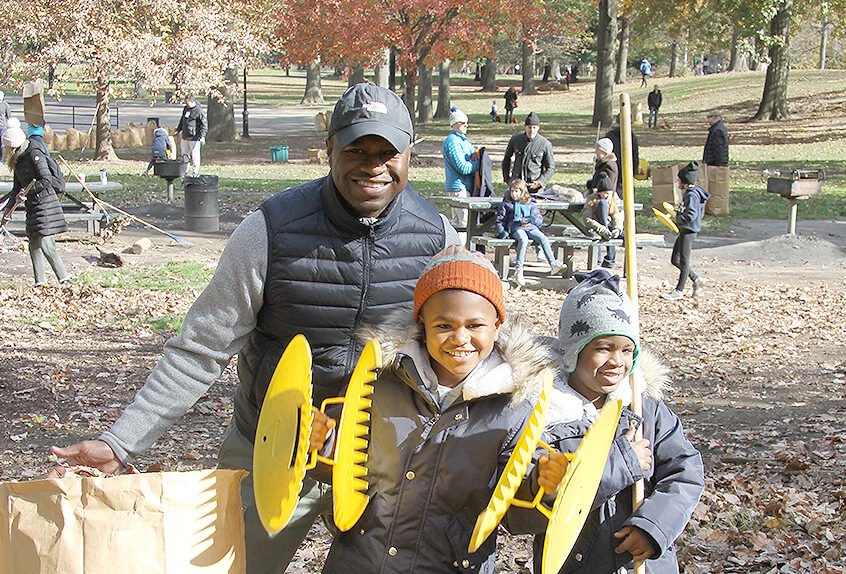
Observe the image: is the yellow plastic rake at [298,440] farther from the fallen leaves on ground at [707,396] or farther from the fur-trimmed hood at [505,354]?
the fallen leaves on ground at [707,396]

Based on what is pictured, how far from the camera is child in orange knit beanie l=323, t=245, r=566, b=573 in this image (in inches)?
102

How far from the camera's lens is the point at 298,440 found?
8.09ft

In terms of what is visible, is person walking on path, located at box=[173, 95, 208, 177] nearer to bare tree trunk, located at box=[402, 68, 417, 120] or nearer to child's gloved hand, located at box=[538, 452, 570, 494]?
bare tree trunk, located at box=[402, 68, 417, 120]

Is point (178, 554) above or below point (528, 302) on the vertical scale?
above

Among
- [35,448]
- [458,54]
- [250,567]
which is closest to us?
[250,567]

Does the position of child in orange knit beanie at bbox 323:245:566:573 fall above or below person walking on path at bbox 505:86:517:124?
below

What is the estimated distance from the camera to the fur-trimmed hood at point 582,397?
2768 mm

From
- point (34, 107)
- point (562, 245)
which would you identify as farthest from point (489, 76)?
point (562, 245)

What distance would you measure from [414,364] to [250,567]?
946 mm

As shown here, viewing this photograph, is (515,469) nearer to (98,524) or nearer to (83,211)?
(98,524)

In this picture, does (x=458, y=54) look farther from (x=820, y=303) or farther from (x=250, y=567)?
(x=250, y=567)

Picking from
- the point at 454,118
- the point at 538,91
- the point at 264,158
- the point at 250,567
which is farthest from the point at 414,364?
the point at 538,91

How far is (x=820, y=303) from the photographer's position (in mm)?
11609

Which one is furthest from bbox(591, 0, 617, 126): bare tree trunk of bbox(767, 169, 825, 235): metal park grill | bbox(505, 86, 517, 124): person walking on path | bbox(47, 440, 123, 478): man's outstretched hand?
bbox(47, 440, 123, 478): man's outstretched hand
